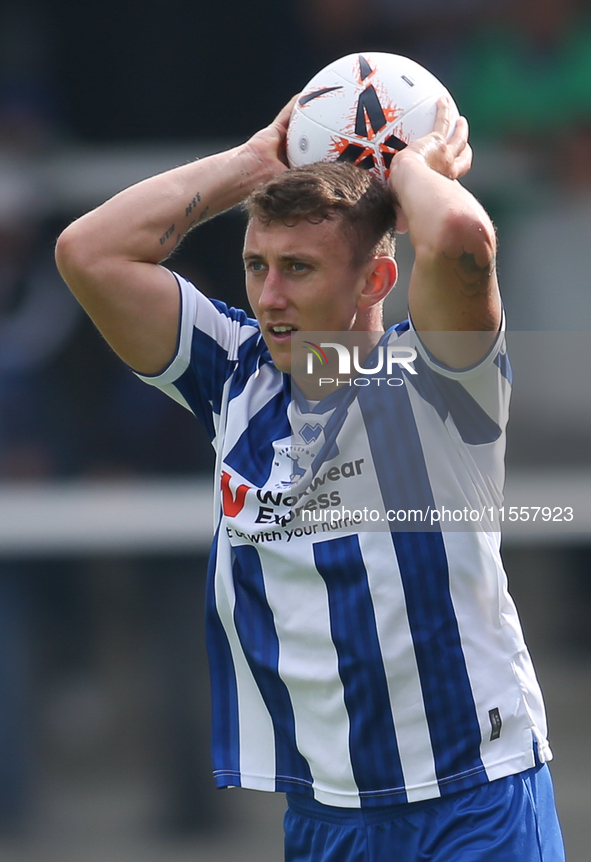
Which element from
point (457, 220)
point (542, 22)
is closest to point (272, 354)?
point (457, 220)

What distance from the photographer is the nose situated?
200cm

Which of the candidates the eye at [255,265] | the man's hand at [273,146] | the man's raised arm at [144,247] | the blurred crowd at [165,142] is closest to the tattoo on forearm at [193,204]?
the man's raised arm at [144,247]

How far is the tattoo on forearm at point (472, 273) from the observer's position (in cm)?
184

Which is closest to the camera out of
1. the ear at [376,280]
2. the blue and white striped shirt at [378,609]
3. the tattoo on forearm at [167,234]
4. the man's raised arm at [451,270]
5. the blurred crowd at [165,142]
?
the man's raised arm at [451,270]

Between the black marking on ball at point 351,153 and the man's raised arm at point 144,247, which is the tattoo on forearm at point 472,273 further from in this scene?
the man's raised arm at point 144,247

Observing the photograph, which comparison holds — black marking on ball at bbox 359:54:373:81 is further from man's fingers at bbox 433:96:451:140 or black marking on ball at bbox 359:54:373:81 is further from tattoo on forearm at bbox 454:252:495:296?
tattoo on forearm at bbox 454:252:495:296

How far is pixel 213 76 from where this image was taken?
5035 millimetres

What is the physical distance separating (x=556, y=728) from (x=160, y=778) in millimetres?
1808

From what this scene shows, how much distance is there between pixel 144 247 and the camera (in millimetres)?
2205

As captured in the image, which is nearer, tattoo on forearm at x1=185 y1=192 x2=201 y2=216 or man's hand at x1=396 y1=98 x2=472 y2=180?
man's hand at x1=396 y1=98 x2=472 y2=180

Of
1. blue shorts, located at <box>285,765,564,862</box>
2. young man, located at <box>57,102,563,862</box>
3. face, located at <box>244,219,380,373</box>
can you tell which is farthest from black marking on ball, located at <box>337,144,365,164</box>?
blue shorts, located at <box>285,765,564,862</box>

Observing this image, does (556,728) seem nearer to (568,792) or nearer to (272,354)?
(568,792)

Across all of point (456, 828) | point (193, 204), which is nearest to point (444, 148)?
point (193, 204)

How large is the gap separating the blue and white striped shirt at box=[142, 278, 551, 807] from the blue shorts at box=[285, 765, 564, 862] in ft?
0.10
